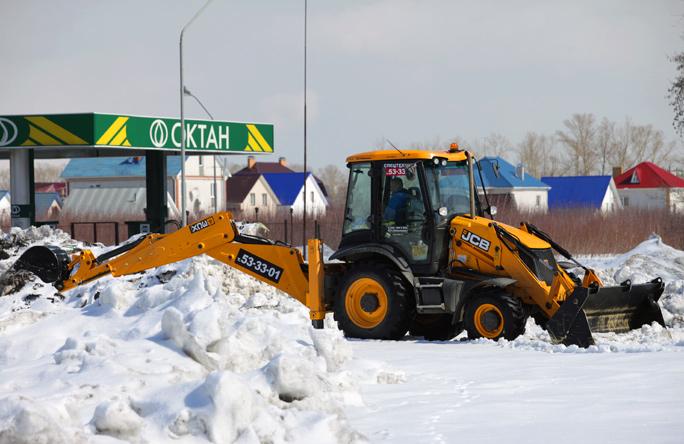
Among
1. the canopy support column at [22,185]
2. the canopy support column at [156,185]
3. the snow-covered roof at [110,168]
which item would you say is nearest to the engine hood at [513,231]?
the canopy support column at [156,185]

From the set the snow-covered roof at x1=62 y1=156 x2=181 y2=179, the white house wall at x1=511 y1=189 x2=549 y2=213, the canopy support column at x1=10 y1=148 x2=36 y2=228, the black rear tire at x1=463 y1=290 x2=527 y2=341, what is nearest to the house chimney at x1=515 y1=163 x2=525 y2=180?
the white house wall at x1=511 y1=189 x2=549 y2=213

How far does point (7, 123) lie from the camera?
3550cm

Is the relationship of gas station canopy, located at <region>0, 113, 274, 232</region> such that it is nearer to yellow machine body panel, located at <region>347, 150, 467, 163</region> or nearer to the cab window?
the cab window

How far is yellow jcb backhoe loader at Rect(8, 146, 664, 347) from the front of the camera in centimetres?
1431

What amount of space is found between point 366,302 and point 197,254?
96.6 inches

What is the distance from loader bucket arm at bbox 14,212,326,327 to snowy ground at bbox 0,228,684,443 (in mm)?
1892

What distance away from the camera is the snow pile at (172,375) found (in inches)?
297

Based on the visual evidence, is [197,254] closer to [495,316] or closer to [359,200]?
[359,200]

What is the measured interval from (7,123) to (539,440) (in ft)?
98.9

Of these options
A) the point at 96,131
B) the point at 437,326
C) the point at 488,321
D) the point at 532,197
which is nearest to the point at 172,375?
the point at 488,321

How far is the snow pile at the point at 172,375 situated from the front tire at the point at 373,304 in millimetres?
1961

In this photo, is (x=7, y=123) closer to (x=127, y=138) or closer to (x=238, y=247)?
(x=127, y=138)

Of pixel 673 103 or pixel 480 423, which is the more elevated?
pixel 673 103

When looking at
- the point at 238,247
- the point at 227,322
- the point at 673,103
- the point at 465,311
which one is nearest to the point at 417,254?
the point at 465,311
